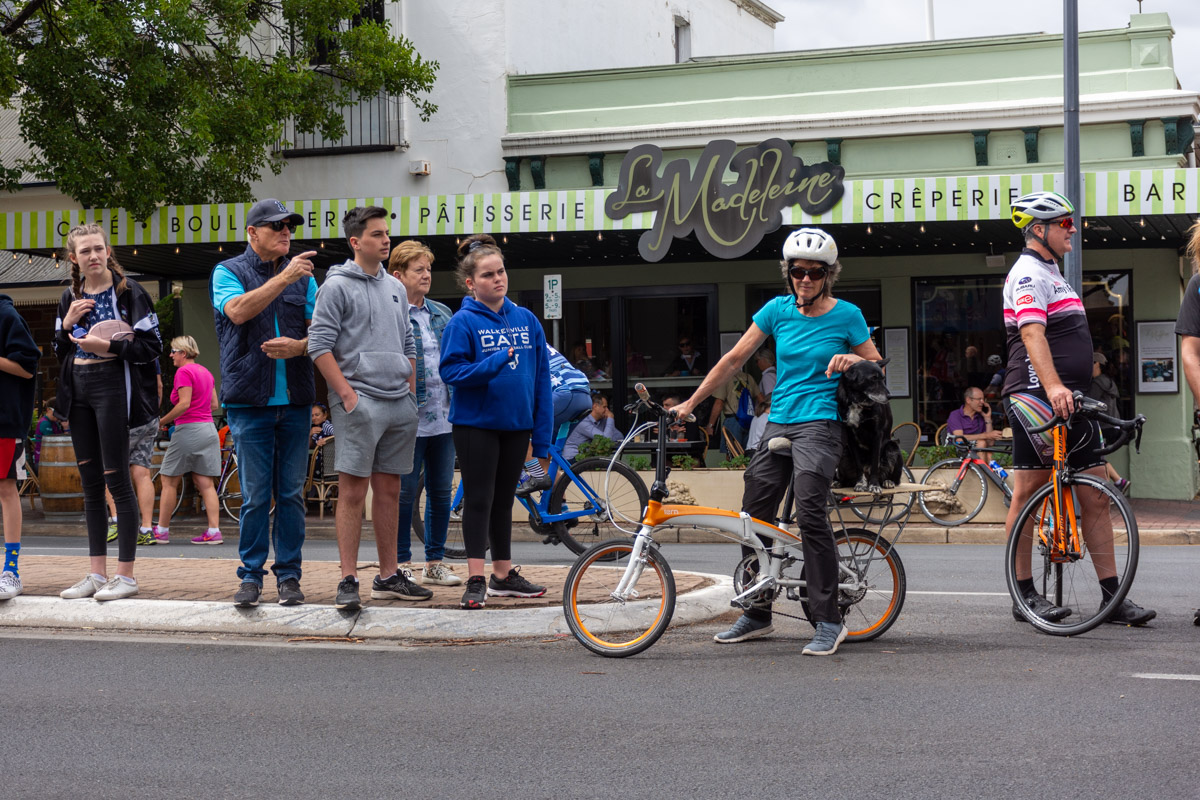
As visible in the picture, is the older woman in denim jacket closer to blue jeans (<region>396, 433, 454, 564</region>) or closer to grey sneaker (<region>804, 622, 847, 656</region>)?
blue jeans (<region>396, 433, 454, 564</region>)

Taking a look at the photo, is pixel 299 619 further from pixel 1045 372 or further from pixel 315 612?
pixel 1045 372

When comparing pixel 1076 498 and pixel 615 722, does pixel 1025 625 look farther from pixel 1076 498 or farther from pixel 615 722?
pixel 615 722

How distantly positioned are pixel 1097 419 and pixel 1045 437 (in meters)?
0.25

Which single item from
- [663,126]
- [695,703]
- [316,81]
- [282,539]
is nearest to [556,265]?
[663,126]

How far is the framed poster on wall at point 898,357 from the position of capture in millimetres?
18359

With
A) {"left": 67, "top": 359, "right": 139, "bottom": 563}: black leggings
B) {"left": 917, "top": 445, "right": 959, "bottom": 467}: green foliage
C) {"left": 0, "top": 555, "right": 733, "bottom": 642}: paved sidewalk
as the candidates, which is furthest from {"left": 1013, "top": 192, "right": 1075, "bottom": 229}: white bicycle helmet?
{"left": 917, "top": 445, "right": 959, "bottom": 467}: green foliage

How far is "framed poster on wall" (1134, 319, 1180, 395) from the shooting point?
55.9ft

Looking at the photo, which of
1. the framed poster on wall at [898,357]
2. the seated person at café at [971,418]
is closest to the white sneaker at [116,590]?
the seated person at café at [971,418]

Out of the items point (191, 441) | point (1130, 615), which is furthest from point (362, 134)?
point (1130, 615)

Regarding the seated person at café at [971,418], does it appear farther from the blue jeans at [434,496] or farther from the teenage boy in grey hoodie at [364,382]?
the teenage boy in grey hoodie at [364,382]

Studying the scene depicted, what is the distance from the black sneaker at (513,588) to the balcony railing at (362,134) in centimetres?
1389

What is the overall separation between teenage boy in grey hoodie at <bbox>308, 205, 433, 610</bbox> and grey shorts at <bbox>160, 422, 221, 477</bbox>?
6.32m

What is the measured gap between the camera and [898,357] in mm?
18422

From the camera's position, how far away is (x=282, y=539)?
652 centimetres
